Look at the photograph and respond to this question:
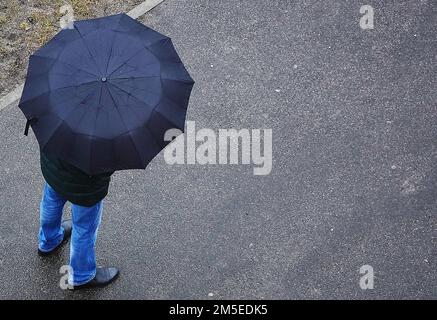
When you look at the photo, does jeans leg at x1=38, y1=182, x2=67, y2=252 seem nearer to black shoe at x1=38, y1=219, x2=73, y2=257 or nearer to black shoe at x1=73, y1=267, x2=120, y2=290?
black shoe at x1=38, y1=219, x2=73, y2=257

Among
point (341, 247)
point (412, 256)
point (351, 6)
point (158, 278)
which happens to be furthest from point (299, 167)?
point (351, 6)

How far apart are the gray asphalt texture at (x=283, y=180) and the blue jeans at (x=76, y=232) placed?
216 millimetres

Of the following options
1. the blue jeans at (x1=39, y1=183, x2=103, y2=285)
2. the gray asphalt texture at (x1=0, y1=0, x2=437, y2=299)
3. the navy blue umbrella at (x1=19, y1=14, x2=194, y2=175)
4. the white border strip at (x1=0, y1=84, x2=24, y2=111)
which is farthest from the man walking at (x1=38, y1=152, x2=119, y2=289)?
the white border strip at (x1=0, y1=84, x2=24, y2=111)

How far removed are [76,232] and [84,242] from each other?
0.37 feet

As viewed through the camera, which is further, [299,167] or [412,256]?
[299,167]

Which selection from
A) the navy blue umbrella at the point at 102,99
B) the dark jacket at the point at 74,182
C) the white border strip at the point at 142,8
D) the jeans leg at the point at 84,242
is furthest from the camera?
the white border strip at the point at 142,8

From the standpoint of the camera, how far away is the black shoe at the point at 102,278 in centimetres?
Answer: 512

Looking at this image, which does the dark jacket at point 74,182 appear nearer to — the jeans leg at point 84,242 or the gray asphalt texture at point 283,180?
the jeans leg at point 84,242

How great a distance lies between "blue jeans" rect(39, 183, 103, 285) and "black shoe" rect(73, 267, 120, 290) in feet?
0.17

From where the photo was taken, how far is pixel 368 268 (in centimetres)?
530

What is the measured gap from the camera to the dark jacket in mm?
4059

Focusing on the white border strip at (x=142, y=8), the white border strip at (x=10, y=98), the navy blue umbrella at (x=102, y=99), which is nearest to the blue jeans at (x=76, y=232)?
the navy blue umbrella at (x=102, y=99)
